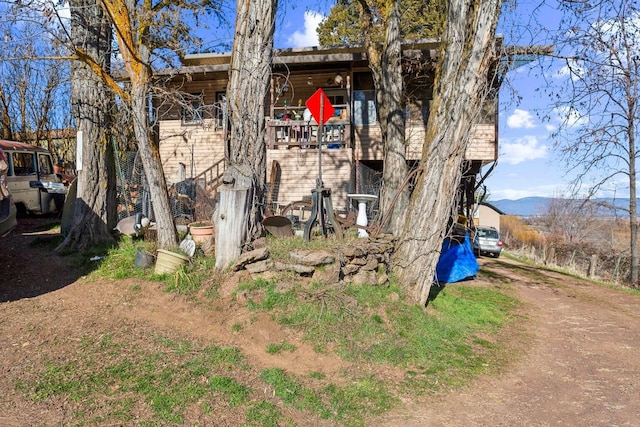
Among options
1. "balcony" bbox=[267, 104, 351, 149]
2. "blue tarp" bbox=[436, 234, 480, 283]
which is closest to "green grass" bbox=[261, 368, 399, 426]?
"blue tarp" bbox=[436, 234, 480, 283]

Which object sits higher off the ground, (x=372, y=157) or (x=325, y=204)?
(x=372, y=157)

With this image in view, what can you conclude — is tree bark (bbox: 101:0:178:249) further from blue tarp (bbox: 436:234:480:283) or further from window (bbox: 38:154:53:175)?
window (bbox: 38:154:53:175)

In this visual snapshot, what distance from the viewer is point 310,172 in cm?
1372

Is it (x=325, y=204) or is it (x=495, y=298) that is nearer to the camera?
(x=325, y=204)

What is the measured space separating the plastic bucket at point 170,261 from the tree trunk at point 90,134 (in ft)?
6.96

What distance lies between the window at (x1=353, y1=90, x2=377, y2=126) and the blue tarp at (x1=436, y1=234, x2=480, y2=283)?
20.0 ft

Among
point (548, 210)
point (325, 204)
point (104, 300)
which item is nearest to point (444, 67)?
point (325, 204)

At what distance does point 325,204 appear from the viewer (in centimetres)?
704

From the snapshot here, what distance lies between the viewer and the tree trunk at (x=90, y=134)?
7.47m

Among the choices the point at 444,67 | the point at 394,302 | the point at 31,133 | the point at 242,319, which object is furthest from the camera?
the point at 31,133

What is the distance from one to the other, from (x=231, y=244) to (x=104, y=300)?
5.85ft

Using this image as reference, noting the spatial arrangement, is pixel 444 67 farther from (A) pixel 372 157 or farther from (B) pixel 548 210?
(B) pixel 548 210

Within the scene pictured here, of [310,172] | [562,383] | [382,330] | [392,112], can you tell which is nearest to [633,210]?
[392,112]

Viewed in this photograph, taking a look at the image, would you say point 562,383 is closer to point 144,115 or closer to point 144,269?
point 144,269
